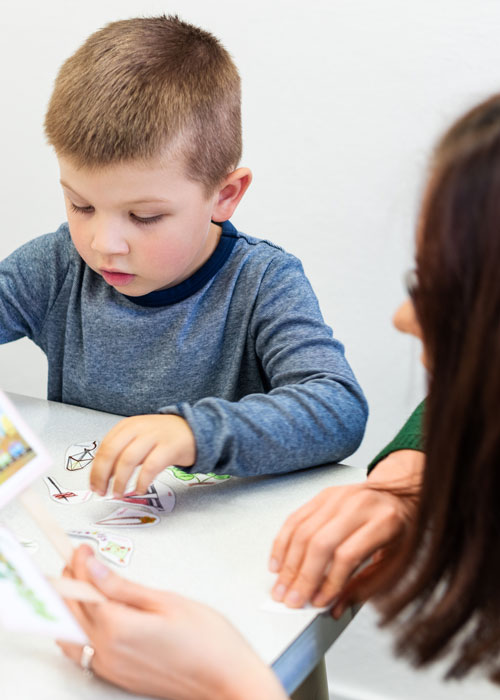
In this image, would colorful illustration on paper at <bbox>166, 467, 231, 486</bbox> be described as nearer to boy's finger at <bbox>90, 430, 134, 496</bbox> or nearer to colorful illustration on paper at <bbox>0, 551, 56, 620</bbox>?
boy's finger at <bbox>90, 430, 134, 496</bbox>

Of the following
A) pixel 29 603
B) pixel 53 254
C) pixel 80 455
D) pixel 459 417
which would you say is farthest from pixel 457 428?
pixel 53 254

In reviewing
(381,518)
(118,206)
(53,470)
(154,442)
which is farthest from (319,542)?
(118,206)

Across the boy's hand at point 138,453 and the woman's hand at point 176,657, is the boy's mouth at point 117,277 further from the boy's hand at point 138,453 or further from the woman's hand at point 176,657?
the woman's hand at point 176,657

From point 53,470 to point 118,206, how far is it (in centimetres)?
25

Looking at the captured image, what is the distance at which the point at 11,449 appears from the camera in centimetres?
53

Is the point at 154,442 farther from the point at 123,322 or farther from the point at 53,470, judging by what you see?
the point at 123,322

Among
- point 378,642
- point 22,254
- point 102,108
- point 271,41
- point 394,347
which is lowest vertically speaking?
point 378,642

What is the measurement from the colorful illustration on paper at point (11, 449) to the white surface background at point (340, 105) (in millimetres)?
770

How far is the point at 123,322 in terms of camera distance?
888mm

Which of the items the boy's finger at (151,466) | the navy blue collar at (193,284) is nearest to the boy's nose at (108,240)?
the navy blue collar at (193,284)

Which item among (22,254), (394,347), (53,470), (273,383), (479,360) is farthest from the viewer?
(394,347)

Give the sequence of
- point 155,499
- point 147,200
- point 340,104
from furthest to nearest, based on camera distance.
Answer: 1. point 340,104
2. point 147,200
3. point 155,499

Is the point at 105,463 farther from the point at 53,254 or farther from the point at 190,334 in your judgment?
the point at 53,254

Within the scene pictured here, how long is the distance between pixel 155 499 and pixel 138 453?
0.05 meters
